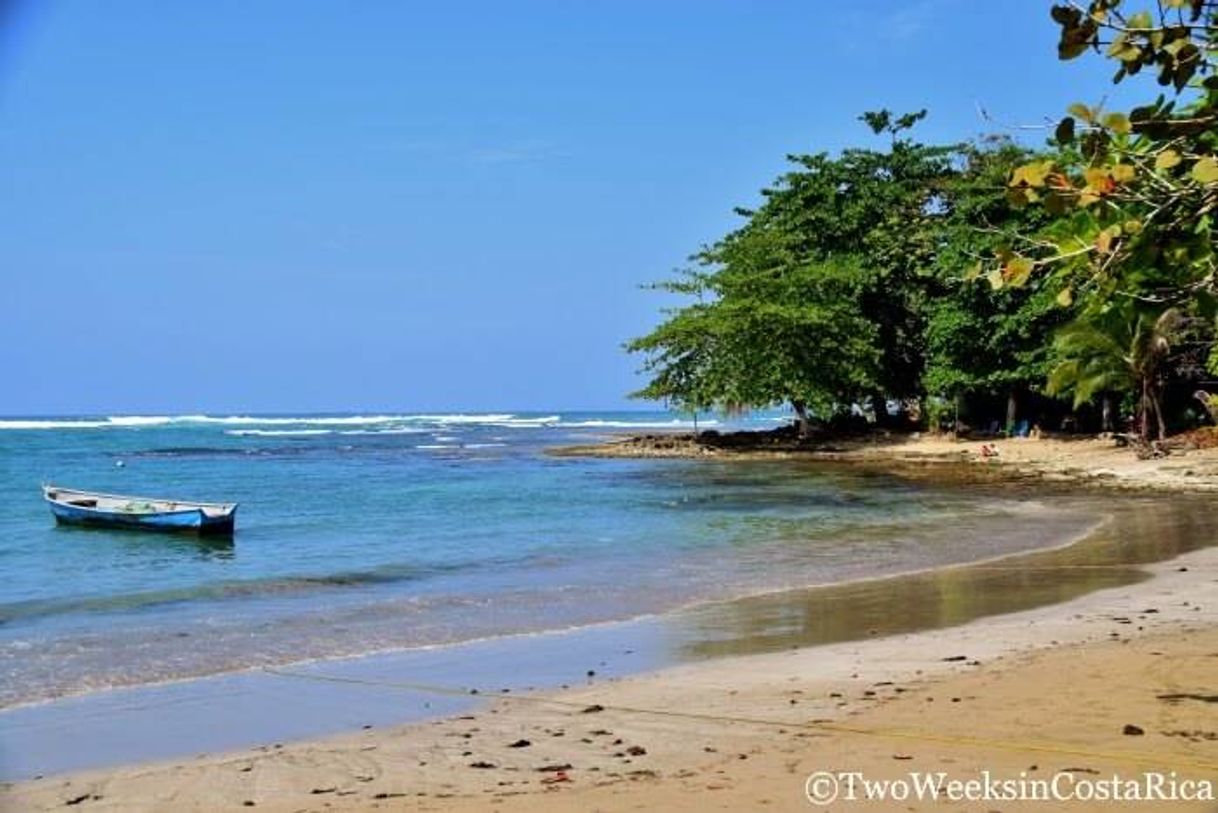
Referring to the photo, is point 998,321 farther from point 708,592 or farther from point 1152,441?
point 708,592

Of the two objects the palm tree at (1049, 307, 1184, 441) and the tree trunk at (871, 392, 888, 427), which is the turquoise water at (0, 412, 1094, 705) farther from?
the tree trunk at (871, 392, 888, 427)

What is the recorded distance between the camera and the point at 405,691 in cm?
800

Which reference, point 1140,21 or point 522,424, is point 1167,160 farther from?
point 522,424

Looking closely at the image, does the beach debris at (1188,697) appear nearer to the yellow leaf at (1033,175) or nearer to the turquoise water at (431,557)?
the yellow leaf at (1033,175)

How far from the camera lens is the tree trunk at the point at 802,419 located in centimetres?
4225

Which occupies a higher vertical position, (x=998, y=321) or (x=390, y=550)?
(x=998, y=321)

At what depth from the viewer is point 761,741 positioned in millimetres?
5820

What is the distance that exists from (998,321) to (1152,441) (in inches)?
233

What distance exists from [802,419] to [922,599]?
3284cm

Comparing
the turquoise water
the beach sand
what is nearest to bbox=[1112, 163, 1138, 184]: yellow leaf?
the beach sand

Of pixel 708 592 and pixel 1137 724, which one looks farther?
pixel 708 592

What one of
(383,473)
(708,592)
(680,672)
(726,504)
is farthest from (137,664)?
(383,473)

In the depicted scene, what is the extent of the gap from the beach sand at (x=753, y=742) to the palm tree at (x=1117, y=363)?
2078cm

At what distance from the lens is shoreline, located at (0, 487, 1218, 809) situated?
537 centimetres
